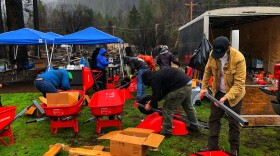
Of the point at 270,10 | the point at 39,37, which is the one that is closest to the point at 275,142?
the point at 270,10

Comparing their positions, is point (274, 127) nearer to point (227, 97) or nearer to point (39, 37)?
point (227, 97)

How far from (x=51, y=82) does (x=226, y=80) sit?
4.04 m

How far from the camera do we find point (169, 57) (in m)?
8.85

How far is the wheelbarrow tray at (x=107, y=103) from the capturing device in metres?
5.31

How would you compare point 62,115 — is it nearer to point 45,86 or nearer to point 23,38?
point 45,86

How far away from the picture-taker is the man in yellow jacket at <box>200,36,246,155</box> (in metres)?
3.82

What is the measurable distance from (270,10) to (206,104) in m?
4.62

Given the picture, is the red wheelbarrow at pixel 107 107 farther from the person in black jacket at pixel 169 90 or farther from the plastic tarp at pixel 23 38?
the plastic tarp at pixel 23 38

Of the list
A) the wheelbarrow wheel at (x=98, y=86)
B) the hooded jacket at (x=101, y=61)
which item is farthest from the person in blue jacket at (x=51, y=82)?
the hooded jacket at (x=101, y=61)

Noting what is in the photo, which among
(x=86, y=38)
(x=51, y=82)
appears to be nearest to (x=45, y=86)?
(x=51, y=82)

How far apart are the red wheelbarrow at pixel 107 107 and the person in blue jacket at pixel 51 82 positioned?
1055mm

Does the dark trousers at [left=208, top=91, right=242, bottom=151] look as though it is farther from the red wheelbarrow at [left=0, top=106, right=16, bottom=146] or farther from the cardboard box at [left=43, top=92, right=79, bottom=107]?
the red wheelbarrow at [left=0, top=106, right=16, bottom=146]

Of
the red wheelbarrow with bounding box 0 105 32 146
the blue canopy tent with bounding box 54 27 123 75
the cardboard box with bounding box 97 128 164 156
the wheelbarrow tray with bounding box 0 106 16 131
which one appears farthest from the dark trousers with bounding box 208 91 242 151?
the blue canopy tent with bounding box 54 27 123 75

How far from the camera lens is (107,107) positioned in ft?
17.3
